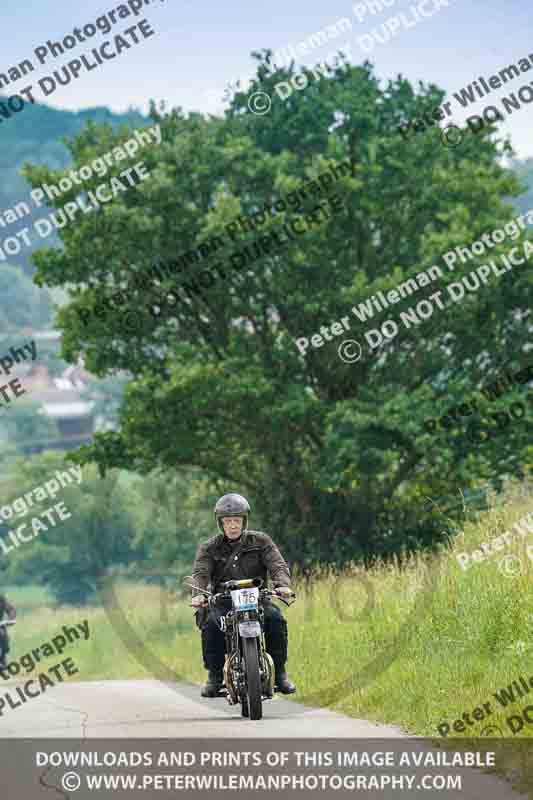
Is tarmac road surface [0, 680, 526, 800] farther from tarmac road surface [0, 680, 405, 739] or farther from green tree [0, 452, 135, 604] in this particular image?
green tree [0, 452, 135, 604]

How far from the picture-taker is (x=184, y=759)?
10.5 meters

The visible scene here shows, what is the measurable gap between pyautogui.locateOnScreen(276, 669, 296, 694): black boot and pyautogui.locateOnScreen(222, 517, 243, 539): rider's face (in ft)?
3.66

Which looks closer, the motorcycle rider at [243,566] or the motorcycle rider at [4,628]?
the motorcycle rider at [243,566]

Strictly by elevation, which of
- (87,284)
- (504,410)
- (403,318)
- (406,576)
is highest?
(87,284)

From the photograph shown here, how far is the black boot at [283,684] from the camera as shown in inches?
463

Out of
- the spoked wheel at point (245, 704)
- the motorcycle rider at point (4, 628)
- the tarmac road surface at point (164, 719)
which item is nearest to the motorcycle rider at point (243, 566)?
the spoked wheel at point (245, 704)

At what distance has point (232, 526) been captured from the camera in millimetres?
11758

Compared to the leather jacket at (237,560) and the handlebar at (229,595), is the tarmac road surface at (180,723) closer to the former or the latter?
the handlebar at (229,595)

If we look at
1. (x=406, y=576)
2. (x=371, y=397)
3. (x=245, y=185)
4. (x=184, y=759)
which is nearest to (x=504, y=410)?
(x=371, y=397)

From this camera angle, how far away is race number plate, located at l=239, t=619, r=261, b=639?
11281 millimetres

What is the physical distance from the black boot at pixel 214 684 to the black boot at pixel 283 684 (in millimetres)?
555

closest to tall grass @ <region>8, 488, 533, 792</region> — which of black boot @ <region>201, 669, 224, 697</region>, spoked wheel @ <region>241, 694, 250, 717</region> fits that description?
spoked wheel @ <region>241, 694, 250, 717</region>

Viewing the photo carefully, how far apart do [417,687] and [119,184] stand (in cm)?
2338

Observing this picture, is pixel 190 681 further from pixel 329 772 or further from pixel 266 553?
pixel 329 772
